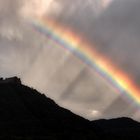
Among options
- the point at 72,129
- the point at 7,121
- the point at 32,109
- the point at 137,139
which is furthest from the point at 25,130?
the point at 137,139

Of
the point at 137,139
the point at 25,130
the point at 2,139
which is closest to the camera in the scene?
the point at 2,139

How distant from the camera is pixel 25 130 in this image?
159 metres

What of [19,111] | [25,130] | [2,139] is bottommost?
[2,139]

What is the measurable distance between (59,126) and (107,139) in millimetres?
24254

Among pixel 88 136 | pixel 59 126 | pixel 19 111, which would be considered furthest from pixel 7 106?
pixel 88 136

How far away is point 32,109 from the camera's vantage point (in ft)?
644

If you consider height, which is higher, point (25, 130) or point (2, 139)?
point (25, 130)

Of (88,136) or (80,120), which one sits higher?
(80,120)

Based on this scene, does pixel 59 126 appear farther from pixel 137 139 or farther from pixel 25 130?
pixel 137 139

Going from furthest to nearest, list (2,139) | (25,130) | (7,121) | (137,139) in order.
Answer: (137,139) → (7,121) → (25,130) → (2,139)

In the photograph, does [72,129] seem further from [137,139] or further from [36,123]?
[137,139]

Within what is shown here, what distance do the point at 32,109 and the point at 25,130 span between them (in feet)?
125

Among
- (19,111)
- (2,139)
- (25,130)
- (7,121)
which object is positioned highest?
(19,111)

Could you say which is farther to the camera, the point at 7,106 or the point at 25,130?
the point at 7,106
